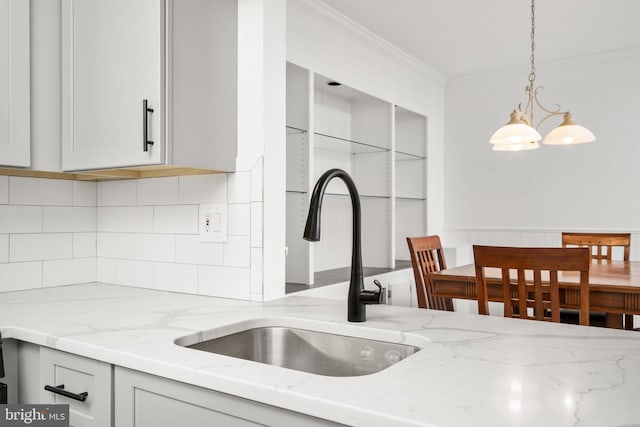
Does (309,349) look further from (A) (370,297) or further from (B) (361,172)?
(B) (361,172)

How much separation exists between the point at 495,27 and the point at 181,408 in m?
3.19

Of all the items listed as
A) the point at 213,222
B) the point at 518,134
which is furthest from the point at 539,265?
the point at 213,222

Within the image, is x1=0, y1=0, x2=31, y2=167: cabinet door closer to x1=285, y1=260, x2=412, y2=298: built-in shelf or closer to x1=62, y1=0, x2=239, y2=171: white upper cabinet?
x1=62, y1=0, x2=239, y2=171: white upper cabinet

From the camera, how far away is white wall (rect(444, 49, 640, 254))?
151 inches

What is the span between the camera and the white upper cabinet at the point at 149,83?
1.56m

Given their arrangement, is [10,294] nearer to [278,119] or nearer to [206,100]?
[206,100]

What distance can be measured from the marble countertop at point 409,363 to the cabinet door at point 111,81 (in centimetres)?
53

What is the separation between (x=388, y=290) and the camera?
338 centimetres

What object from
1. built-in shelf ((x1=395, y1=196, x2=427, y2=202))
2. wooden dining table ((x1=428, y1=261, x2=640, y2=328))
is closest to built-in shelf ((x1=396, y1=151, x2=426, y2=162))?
built-in shelf ((x1=395, y1=196, x2=427, y2=202))

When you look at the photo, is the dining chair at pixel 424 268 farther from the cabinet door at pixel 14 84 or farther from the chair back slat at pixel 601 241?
the cabinet door at pixel 14 84

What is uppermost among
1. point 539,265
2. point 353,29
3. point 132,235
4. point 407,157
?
point 353,29

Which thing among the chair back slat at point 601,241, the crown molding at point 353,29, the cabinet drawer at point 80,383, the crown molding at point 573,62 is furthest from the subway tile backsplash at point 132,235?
the crown molding at point 573,62

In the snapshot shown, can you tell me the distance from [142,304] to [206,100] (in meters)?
0.73

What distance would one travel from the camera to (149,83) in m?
1.56
